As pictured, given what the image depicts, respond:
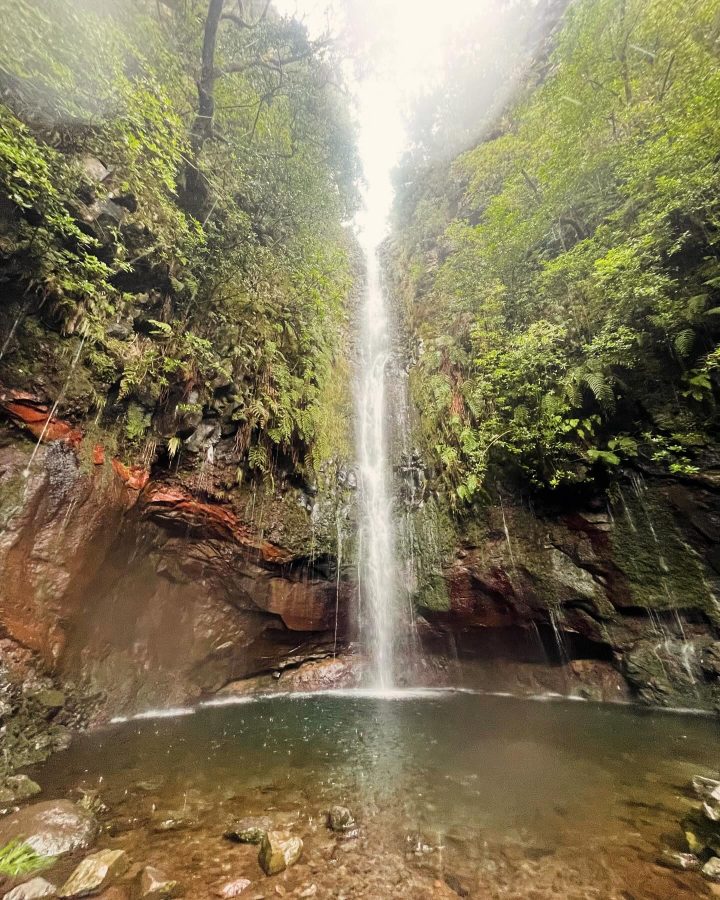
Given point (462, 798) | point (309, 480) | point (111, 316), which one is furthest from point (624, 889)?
point (111, 316)

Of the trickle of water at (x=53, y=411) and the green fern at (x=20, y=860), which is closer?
the green fern at (x=20, y=860)

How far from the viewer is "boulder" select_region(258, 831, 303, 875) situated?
9.07ft

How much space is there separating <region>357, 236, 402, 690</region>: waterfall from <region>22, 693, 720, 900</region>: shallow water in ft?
9.93

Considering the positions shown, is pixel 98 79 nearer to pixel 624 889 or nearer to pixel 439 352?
pixel 439 352

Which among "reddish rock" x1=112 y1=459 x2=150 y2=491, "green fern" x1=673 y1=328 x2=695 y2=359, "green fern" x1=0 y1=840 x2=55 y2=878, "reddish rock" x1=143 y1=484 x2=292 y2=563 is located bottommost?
"green fern" x1=0 y1=840 x2=55 y2=878

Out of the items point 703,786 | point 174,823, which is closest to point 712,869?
point 703,786

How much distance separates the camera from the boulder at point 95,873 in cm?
251

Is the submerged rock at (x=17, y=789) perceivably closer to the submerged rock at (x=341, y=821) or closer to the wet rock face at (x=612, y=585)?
the submerged rock at (x=341, y=821)

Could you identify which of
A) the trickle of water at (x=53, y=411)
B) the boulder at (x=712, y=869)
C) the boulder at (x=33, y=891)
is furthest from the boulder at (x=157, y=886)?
the trickle of water at (x=53, y=411)

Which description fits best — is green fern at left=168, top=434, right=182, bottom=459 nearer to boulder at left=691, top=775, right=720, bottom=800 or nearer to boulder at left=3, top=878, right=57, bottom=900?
boulder at left=3, top=878, right=57, bottom=900

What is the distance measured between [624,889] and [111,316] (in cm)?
Answer: 976

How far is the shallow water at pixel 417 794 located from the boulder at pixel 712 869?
0.22 feet

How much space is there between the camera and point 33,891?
2469mm

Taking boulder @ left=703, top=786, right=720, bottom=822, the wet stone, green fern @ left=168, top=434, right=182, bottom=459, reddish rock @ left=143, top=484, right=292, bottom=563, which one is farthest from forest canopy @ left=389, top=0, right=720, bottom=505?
the wet stone
